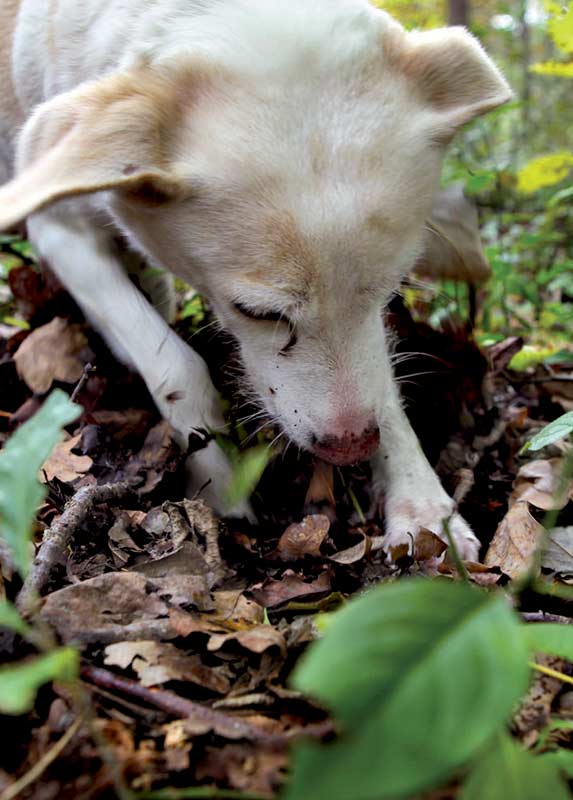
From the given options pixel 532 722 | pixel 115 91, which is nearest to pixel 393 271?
pixel 115 91

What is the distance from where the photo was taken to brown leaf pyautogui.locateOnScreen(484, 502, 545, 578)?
6.47 ft

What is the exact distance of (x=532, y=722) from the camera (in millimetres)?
1348

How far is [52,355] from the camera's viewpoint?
9.16 feet

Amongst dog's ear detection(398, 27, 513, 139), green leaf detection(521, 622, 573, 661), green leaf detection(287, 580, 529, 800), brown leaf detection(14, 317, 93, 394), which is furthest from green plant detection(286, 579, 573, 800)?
brown leaf detection(14, 317, 93, 394)

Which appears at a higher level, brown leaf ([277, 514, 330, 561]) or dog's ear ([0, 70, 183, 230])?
dog's ear ([0, 70, 183, 230])

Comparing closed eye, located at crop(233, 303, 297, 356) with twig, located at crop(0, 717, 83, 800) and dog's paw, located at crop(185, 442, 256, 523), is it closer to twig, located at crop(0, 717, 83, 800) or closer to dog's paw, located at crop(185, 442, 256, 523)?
dog's paw, located at crop(185, 442, 256, 523)

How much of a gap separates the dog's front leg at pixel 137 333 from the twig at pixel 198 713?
932 mm

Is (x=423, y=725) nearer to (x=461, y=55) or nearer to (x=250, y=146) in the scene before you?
(x=250, y=146)

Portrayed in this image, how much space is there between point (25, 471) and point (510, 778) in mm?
689

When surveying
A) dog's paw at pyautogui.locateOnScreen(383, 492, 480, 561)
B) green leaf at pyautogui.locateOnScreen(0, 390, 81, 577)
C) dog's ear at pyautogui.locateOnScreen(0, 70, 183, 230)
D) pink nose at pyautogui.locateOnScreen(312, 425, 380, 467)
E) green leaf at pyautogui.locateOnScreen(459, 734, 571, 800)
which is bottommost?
dog's paw at pyautogui.locateOnScreen(383, 492, 480, 561)

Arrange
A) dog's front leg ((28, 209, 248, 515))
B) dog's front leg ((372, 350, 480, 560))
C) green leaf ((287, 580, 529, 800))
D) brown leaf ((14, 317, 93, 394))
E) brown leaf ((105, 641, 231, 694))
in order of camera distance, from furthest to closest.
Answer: brown leaf ((14, 317, 93, 394)) → dog's front leg ((28, 209, 248, 515)) → dog's front leg ((372, 350, 480, 560)) → brown leaf ((105, 641, 231, 694)) → green leaf ((287, 580, 529, 800))

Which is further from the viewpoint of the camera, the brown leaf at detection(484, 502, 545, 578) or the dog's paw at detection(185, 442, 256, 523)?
the dog's paw at detection(185, 442, 256, 523)

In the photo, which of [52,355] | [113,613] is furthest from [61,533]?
[52,355]

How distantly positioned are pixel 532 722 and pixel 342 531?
1.01 metres
